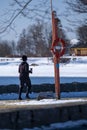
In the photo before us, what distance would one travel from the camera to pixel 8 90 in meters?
24.5

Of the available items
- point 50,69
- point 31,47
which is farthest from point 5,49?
point 50,69

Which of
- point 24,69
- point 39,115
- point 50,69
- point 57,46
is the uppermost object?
point 57,46

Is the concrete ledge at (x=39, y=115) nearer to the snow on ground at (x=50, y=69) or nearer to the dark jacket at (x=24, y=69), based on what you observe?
the dark jacket at (x=24, y=69)

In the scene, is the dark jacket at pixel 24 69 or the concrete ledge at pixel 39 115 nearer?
the concrete ledge at pixel 39 115

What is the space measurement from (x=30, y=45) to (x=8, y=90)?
289 ft

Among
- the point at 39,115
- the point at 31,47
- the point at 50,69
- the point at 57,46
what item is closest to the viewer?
the point at 39,115

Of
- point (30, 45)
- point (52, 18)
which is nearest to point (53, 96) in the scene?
point (52, 18)

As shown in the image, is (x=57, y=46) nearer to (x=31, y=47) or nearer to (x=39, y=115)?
(x=39, y=115)

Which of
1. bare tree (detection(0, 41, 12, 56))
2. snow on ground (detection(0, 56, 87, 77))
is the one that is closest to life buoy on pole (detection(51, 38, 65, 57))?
snow on ground (detection(0, 56, 87, 77))

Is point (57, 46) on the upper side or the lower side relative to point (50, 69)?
upper

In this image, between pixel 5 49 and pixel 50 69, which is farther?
pixel 5 49

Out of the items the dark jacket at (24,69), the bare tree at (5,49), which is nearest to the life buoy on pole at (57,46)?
the dark jacket at (24,69)

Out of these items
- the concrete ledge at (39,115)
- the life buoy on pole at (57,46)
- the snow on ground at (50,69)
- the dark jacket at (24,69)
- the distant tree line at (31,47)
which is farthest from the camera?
the distant tree line at (31,47)

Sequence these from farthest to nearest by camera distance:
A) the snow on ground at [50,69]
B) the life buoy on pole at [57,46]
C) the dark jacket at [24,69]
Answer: the snow on ground at [50,69], the dark jacket at [24,69], the life buoy on pole at [57,46]
